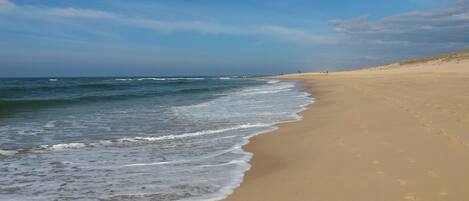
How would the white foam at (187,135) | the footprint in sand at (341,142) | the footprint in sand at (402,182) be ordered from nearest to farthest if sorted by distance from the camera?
the footprint in sand at (402,182), the footprint in sand at (341,142), the white foam at (187,135)

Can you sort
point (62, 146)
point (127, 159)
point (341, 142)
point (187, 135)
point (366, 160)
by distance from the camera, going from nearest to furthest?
point (366, 160), point (127, 159), point (341, 142), point (62, 146), point (187, 135)

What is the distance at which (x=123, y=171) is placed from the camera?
7133 millimetres

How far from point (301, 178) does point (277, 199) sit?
101cm

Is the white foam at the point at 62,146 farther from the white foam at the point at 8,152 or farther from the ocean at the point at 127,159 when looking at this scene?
the white foam at the point at 8,152

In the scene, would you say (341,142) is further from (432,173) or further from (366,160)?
(432,173)

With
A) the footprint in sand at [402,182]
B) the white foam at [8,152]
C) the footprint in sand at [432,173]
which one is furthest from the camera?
the white foam at [8,152]

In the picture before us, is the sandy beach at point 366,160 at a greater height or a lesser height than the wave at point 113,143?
greater

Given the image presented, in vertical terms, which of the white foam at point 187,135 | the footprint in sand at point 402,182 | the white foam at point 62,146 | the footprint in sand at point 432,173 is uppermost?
the footprint in sand at point 432,173

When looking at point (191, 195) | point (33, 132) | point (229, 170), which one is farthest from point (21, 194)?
point (33, 132)

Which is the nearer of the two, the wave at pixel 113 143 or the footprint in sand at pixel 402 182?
the footprint in sand at pixel 402 182

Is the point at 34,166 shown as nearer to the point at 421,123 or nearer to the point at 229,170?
the point at 229,170

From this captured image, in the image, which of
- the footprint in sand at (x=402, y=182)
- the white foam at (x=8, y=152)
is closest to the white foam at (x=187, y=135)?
the white foam at (x=8, y=152)

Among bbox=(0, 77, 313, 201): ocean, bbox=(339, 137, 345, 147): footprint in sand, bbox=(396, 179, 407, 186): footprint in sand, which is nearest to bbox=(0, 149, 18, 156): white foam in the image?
bbox=(0, 77, 313, 201): ocean

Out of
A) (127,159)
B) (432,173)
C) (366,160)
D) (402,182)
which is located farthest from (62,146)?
(432,173)
